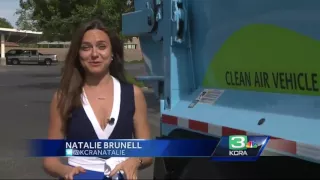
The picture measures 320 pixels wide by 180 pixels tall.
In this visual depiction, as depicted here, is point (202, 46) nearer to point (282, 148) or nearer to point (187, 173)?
point (187, 173)

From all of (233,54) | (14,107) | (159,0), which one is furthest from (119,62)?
(14,107)

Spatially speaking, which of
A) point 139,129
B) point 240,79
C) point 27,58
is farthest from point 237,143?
point 27,58

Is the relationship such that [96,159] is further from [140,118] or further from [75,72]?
[75,72]

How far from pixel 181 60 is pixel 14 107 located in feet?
39.2

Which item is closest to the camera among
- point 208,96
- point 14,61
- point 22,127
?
point 208,96

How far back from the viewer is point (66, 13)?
21078 millimetres

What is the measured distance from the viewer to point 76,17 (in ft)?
65.3

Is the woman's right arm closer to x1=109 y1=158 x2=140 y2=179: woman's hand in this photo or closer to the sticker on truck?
x1=109 y1=158 x2=140 y2=179: woman's hand

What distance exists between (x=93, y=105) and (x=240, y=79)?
1.51m

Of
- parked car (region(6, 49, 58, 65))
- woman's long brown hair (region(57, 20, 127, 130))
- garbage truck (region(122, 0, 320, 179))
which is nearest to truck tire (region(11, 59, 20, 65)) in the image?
parked car (region(6, 49, 58, 65))

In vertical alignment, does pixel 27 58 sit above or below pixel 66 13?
below

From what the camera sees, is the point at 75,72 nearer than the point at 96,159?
No

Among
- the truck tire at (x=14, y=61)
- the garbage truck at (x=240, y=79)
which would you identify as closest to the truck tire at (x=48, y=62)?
the truck tire at (x=14, y=61)

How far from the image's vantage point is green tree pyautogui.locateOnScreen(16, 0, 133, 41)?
19047 mm
